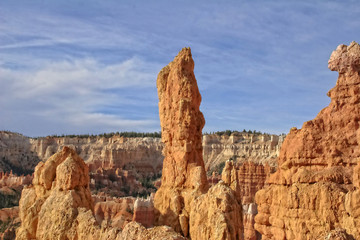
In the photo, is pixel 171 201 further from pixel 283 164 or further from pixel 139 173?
pixel 139 173

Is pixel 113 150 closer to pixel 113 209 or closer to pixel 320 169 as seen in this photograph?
pixel 113 209

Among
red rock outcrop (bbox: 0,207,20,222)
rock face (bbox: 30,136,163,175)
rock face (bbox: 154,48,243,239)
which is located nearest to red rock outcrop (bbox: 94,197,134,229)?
red rock outcrop (bbox: 0,207,20,222)

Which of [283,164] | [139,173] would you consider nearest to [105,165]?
[139,173]

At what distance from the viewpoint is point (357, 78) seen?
1784 centimetres

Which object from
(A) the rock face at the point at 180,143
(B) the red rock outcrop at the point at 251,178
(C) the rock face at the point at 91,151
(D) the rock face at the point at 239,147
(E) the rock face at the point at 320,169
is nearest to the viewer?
(E) the rock face at the point at 320,169

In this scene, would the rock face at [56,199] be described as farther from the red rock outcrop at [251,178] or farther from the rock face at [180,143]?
the red rock outcrop at [251,178]

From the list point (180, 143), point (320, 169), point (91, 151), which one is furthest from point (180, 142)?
point (91, 151)

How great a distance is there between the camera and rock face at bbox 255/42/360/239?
16.2 metres

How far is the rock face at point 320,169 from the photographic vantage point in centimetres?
1616

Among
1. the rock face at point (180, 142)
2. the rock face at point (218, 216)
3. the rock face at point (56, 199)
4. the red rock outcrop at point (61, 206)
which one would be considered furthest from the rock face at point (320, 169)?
the rock face at point (56, 199)

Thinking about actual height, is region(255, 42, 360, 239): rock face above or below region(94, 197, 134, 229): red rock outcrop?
above

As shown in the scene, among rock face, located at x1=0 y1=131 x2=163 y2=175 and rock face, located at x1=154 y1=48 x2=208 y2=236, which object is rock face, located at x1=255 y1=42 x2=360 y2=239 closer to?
rock face, located at x1=154 y1=48 x2=208 y2=236

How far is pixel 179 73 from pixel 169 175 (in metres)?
4.80

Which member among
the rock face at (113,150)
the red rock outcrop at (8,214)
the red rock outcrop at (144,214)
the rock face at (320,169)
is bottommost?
the red rock outcrop at (8,214)
